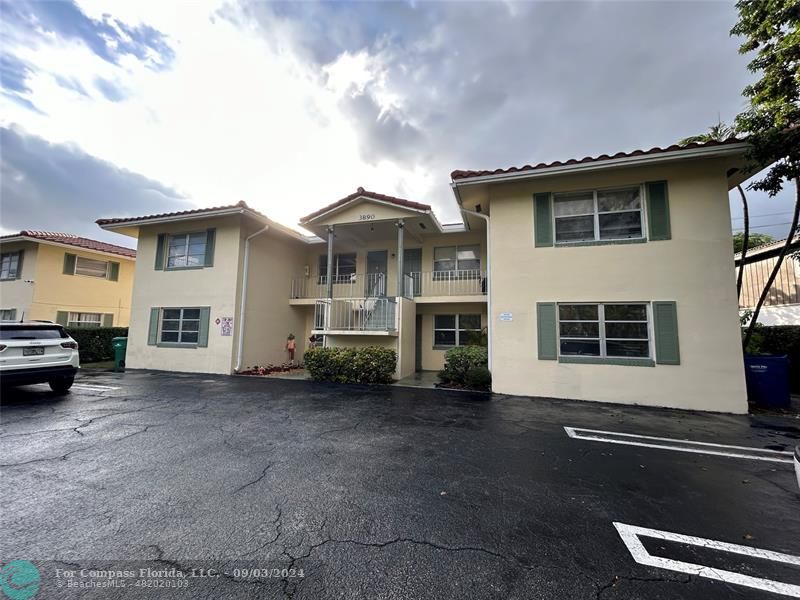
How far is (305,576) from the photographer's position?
2.01 meters

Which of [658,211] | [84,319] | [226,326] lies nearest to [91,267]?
[84,319]

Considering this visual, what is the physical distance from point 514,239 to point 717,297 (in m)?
4.53

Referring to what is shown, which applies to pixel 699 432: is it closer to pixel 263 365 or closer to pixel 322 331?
pixel 322 331

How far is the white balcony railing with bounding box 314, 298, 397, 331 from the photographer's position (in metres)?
10.2

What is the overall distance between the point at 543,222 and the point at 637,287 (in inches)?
105

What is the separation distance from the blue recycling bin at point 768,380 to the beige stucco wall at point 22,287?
25.2 m

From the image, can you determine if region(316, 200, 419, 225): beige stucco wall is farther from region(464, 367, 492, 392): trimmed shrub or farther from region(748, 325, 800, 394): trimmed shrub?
region(748, 325, 800, 394): trimmed shrub

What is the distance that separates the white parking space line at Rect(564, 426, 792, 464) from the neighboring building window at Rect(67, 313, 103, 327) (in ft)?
69.3

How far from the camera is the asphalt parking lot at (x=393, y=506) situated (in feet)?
6.58

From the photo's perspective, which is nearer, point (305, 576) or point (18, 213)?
point (305, 576)

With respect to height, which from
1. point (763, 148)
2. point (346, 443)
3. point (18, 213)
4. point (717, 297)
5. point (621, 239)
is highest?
point (18, 213)

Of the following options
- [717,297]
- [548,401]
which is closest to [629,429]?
[548,401]

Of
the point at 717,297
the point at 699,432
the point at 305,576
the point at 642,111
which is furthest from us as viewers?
the point at 642,111

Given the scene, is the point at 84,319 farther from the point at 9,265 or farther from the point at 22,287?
the point at 9,265
